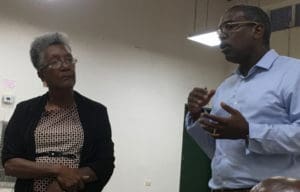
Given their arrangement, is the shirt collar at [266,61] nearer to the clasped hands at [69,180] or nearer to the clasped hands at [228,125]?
the clasped hands at [228,125]

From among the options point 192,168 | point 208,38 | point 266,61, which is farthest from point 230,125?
point 192,168

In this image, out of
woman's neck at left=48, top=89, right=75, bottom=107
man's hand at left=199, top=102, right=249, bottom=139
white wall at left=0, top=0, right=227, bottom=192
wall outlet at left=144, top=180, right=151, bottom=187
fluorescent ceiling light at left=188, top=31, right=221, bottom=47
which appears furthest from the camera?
wall outlet at left=144, top=180, right=151, bottom=187

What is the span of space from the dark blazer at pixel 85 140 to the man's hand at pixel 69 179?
0.08 metres

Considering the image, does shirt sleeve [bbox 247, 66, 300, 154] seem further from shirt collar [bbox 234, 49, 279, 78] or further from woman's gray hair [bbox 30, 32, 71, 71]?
woman's gray hair [bbox 30, 32, 71, 71]

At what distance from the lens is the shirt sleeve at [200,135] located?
1.95 meters

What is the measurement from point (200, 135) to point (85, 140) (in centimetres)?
49

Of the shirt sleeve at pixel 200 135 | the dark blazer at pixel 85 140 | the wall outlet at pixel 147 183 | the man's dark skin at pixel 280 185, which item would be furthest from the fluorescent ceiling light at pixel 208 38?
the man's dark skin at pixel 280 185

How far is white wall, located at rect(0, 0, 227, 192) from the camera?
495 cm

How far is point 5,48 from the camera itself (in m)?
4.81

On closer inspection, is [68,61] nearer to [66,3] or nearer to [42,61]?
[42,61]

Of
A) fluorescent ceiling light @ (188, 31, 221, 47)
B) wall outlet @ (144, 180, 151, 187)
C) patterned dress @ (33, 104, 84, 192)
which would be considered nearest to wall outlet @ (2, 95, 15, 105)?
wall outlet @ (144, 180, 151, 187)

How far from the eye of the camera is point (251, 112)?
1.75 meters

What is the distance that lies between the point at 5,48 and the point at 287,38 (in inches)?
141

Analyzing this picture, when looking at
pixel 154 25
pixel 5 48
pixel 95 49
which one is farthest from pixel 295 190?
pixel 154 25
